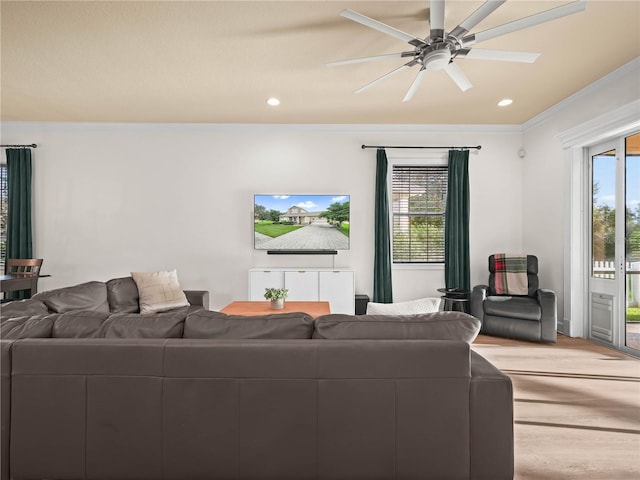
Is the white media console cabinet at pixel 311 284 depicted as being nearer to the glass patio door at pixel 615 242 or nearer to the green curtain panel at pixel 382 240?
the green curtain panel at pixel 382 240

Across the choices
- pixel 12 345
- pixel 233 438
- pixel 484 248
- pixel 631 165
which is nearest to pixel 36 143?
pixel 12 345

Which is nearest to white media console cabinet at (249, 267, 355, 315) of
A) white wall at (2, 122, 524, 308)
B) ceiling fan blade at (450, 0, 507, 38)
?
white wall at (2, 122, 524, 308)

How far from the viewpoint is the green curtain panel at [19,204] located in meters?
5.12

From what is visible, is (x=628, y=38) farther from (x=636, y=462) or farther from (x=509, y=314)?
(x=636, y=462)

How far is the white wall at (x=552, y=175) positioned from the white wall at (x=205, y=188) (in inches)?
9.7

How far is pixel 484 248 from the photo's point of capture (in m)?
5.40

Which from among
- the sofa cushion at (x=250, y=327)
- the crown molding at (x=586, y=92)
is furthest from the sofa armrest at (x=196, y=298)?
the crown molding at (x=586, y=92)

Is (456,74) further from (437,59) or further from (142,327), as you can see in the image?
(142,327)

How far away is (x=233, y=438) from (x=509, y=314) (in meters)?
3.76

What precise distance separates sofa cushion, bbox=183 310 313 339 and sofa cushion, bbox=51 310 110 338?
420 mm

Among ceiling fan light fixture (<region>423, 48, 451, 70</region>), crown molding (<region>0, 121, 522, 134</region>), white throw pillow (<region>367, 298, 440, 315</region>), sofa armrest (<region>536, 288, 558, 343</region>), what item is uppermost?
crown molding (<region>0, 121, 522, 134</region>)

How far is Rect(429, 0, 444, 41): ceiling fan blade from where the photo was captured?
7.29 ft

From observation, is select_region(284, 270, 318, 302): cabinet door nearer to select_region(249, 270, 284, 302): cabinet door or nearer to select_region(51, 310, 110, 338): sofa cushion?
select_region(249, 270, 284, 302): cabinet door

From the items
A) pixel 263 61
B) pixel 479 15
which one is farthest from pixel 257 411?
pixel 263 61
